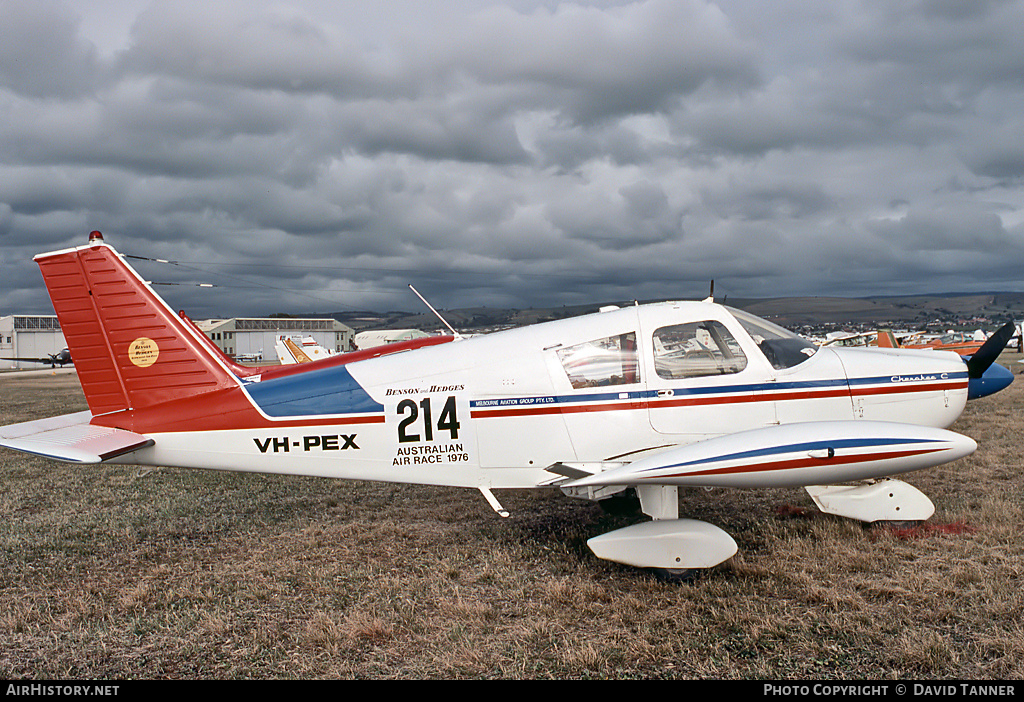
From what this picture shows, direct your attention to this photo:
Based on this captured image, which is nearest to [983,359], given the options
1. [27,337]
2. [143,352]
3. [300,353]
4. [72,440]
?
A: [143,352]

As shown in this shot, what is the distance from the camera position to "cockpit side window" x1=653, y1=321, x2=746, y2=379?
5449mm

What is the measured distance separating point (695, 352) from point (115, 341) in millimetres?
5155

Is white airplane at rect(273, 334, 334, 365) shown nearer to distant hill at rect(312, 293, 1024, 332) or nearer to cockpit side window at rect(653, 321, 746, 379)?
cockpit side window at rect(653, 321, 746, 379)

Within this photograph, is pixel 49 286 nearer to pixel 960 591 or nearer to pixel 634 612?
pixel 634 612

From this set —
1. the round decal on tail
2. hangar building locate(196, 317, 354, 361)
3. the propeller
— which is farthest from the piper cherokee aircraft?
hangar building locate(196, 317, 354, 361)

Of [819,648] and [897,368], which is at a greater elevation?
[897,368]

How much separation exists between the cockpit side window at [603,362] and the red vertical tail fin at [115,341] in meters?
3.07

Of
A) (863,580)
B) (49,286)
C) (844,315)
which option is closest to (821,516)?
(863,580)

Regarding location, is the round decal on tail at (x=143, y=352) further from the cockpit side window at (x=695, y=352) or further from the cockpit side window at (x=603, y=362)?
the cockpit side window at (x=695, y=352)

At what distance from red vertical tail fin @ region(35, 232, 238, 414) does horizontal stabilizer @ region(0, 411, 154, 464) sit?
280 millimetres

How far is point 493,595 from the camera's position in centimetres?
495

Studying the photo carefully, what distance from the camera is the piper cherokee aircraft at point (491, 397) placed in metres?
5.40

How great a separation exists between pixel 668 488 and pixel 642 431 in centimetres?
50
